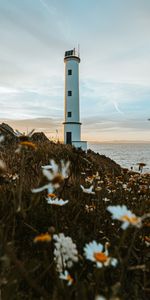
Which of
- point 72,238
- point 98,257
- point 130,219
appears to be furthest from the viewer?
point 72,238

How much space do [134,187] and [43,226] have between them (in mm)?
1740

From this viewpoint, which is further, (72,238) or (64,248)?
(72,238)

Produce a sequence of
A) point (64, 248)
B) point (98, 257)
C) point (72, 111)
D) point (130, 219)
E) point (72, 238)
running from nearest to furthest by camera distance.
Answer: point (130, 219) → point (98, 257) → point (64, 248) → point (72, 238) → point (72, 111)

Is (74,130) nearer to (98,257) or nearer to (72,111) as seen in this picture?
(72,111)

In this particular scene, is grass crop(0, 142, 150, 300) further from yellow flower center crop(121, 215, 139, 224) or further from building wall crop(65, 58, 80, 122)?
building wall crop(65, 58, 80, 122)

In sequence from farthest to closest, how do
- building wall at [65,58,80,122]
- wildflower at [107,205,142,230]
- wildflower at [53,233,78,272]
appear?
building wall at [65,58,80,122] < wildflower at [53,233,78,272] < wildflower at [107,205,142,230]

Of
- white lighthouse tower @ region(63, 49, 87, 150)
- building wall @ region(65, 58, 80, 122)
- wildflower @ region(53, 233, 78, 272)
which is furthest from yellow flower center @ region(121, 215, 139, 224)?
building wall @ region(65, 58, 80, 122)

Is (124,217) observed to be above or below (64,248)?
above

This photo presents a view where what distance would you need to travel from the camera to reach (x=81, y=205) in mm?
2670

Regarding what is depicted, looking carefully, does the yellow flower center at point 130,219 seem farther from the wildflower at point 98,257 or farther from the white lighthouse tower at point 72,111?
the white lighthouse tower at point 72,111

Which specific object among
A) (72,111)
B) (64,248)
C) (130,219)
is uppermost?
(72,111)

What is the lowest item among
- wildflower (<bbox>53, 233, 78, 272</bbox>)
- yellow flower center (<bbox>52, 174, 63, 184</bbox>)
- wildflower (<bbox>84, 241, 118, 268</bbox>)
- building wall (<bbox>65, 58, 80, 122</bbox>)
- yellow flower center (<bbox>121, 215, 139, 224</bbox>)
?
wildflower (<bbox>53, 233, 78, 272</bbox>)

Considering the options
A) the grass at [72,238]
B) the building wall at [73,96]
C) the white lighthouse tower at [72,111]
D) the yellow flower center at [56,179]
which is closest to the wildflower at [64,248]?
the grass at [72,238]

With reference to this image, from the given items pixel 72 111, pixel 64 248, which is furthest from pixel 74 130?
pixel 64 248
